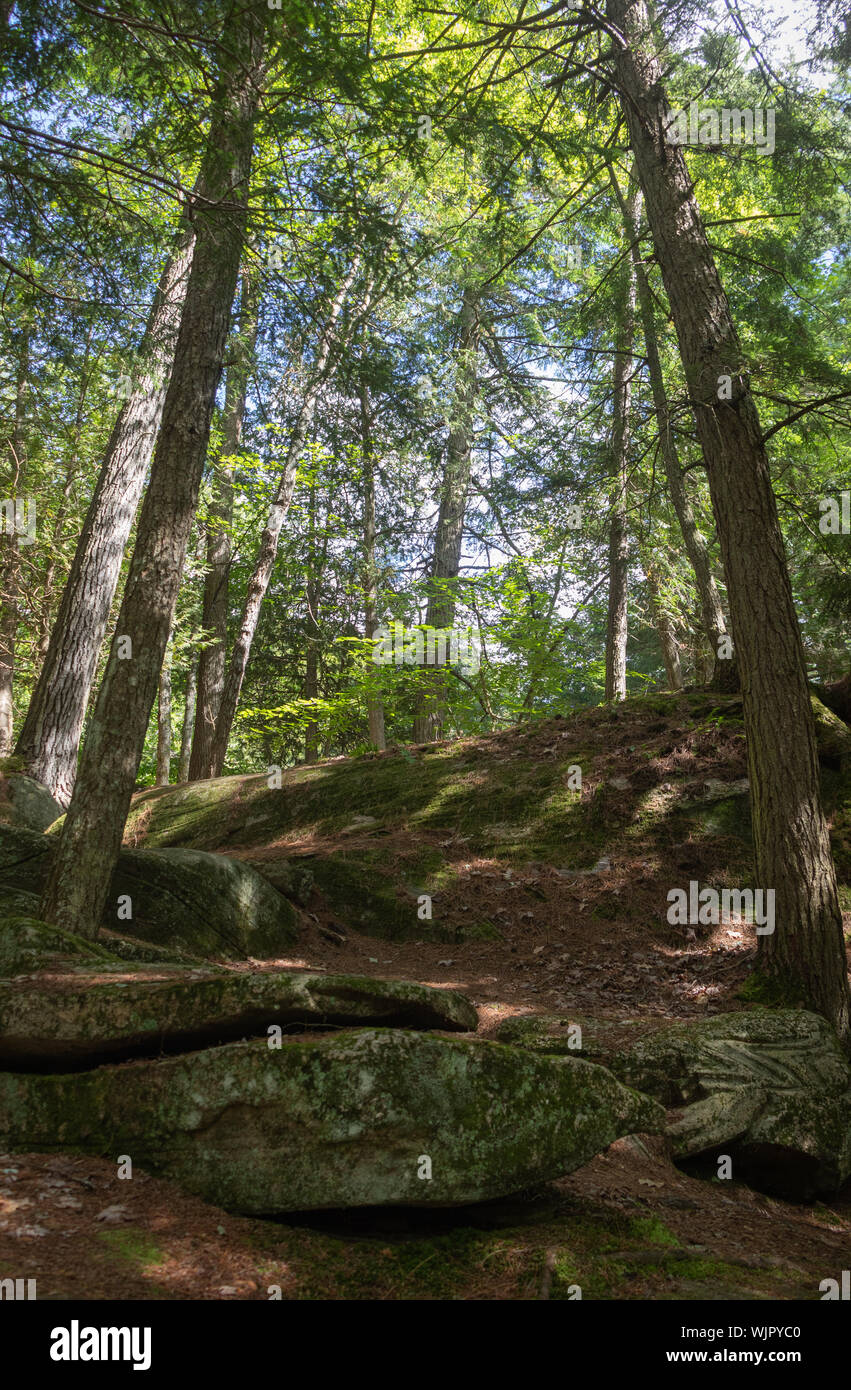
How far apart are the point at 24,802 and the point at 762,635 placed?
870 centimetres

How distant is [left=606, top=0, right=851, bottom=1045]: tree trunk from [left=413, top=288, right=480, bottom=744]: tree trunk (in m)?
8.22

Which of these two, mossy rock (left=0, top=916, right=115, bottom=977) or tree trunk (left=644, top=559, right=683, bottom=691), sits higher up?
tree trunk (left=644, top=559, right=683, bottom=691)

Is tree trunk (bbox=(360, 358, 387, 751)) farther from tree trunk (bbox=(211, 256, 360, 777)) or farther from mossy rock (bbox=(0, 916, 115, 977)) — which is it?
mossy rock (bbox=(0, 916, 115, 977))

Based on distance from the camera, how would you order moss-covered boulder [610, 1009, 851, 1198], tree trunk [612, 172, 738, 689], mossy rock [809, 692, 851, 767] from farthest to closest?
tree trunk [612, 172, 738, 689], mossy rock [809, 692, 851, 767], moss-covered boulder [610, 1009, 851, 1198]

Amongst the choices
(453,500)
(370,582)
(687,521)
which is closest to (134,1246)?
(687,521)

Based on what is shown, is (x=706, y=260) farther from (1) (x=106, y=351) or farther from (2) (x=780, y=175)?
(1) (x=106, y=351)

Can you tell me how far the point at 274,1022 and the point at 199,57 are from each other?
6310 millimetres

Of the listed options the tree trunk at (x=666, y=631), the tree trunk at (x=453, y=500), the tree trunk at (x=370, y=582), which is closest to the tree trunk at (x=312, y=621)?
the tree trunk at (x=370, y=582)

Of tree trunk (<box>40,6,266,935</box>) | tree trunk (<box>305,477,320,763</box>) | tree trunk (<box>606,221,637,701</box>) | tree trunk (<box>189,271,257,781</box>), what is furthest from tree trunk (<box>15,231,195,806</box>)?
tree trunk (<box>606,221,637,701</box>)

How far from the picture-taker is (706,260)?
6523mm

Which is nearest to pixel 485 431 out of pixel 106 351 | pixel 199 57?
pixel 106 351

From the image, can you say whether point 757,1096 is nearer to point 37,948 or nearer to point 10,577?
point 37,948

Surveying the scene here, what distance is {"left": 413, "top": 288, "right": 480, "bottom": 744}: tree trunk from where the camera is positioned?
49.4 feet

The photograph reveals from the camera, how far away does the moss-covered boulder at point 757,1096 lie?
4438 millimetres
